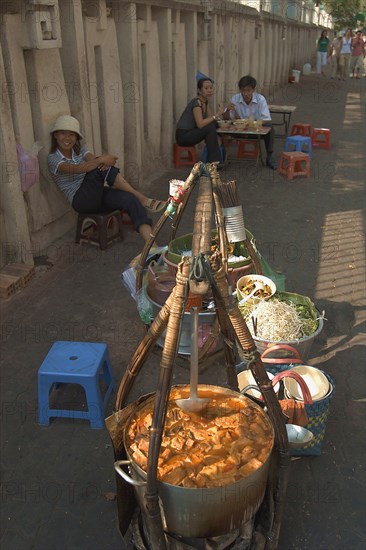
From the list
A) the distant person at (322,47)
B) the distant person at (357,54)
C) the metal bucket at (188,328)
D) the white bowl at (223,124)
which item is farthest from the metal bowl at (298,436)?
the distant person at (357,54)

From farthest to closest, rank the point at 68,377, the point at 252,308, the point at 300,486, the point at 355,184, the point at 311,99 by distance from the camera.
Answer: the point at 311,99
the point at 355,184
the point at 252,308
the point at 68,377
the point at 300,486

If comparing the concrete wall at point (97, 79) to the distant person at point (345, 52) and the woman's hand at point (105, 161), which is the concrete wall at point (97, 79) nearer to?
the woman's hand at point (105, 161)

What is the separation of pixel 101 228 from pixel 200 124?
12.3 ft

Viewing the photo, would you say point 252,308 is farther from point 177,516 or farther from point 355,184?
point 355,184

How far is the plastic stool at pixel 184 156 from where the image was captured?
978 cm

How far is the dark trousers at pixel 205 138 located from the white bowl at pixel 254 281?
5.35 m

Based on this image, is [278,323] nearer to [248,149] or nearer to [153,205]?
[153,205]

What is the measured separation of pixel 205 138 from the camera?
9.05 metres

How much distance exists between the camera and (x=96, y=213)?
622cm

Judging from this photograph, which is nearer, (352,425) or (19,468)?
(19,468)

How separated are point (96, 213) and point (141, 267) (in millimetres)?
2359

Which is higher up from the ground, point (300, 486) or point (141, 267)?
point (141, 267)

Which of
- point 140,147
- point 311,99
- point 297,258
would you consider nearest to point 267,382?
point 297,258

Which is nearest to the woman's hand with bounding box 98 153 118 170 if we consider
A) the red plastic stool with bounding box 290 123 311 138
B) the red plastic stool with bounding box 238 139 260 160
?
the red plastic stool with bounding box 238 139 260 160
